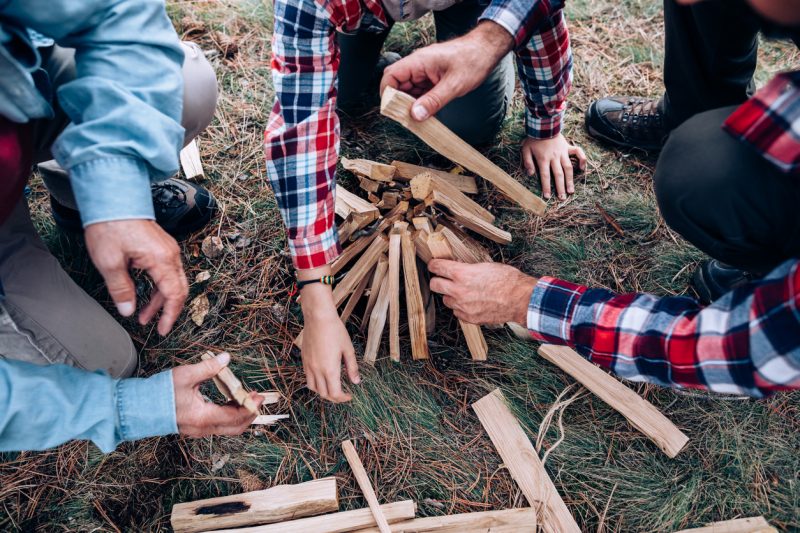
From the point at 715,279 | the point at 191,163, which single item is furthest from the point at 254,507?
the point at 715,279

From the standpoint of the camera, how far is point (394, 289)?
2104mm

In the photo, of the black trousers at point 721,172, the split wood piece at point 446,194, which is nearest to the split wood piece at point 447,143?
the split wood piece at point 446,194

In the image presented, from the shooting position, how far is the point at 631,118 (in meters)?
2.72

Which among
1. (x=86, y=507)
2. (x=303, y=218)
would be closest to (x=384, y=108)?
(x=303, y=218)

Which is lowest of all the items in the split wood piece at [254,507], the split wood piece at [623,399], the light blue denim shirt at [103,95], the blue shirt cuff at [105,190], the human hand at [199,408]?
the split wood piece at [254,507]

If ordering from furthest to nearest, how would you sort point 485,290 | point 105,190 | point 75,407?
point 485,290 < point 75,407 < point 105,190

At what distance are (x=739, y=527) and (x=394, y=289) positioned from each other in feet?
5.31

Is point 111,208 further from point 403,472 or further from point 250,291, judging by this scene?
point 403,472

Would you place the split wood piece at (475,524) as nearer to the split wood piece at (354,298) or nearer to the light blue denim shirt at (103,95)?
the split wood piece at (354,298)

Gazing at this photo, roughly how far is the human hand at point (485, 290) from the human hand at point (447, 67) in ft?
1.85

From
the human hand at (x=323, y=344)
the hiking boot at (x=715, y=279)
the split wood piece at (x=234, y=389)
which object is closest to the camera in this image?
the split wood piece at (x=234, y=389)

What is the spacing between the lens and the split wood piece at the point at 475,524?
1982 millimetres

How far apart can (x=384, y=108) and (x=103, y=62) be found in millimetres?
833

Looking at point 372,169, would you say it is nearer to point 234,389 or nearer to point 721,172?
point 234,389
